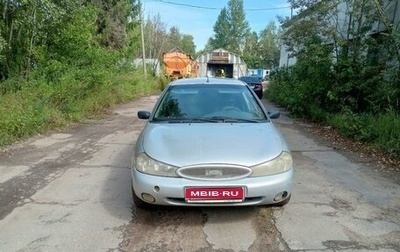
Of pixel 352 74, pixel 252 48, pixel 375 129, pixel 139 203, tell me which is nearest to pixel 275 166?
pixel 139 203

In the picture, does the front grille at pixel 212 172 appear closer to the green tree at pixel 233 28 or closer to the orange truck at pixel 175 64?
the orange truck at pixel 175 64

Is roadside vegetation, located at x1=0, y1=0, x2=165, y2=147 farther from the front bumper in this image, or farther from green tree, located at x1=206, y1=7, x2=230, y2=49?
green tree, located at x1=206, y1=7, x2=230, y2=49

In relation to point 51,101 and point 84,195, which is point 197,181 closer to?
point 84,195

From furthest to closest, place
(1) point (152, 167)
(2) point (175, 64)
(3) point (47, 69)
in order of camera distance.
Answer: (2) point (175, 64), (3) point (47, 69), (1) point (152, 167)

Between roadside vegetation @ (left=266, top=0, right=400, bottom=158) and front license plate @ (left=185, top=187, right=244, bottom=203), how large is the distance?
4.51 m

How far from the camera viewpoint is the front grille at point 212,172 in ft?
11.4

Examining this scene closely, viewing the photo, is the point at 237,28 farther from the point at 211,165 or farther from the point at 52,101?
the point at 211,165

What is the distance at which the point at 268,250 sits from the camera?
329cm

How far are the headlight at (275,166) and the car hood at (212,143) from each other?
1.9 inches

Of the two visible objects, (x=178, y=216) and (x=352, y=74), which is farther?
(x=352, y=74)

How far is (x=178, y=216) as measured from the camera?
3.98 metres

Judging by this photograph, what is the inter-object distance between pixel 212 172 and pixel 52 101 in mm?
8016

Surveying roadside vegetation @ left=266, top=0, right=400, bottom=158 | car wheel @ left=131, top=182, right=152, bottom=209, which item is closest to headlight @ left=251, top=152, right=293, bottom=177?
car wheel @ left=131, top=182, right=152, bottom=209

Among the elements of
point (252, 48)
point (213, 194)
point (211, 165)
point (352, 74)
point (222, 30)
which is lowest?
point (213, 194)
